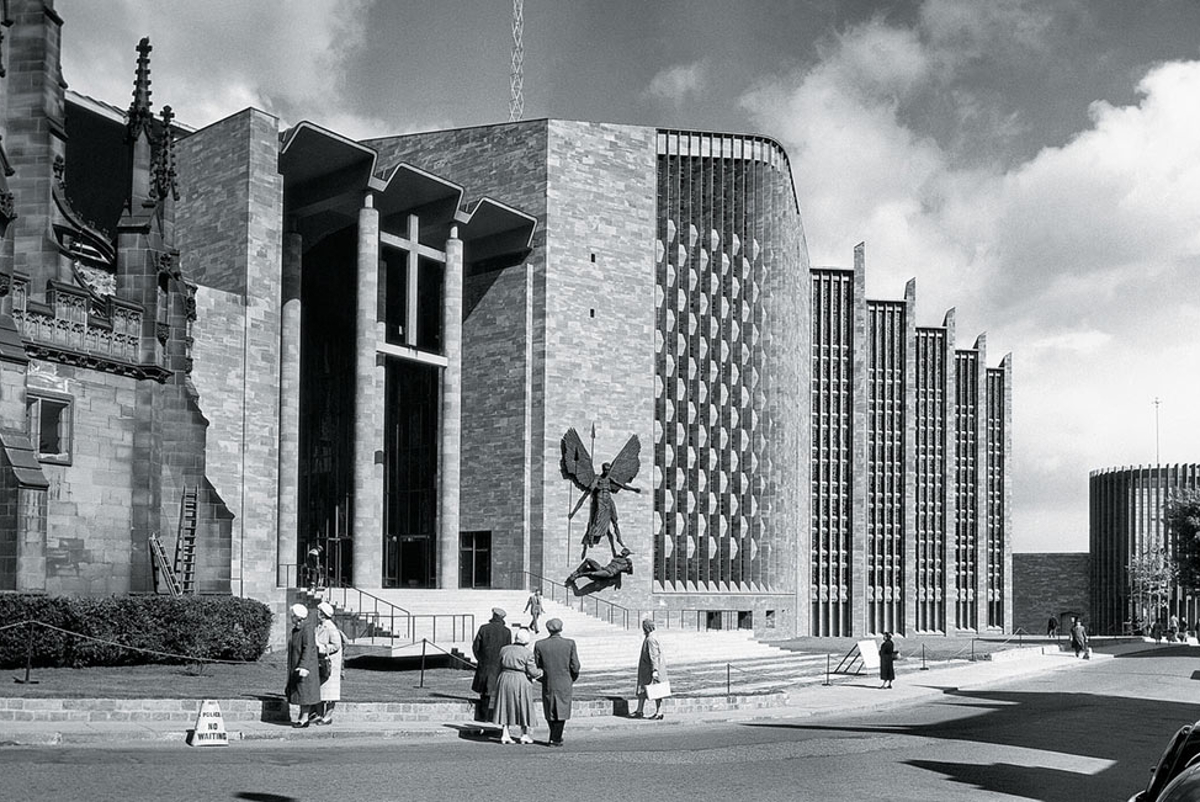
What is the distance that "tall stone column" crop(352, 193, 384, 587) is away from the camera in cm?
4156

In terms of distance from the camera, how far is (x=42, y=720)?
16703 mm

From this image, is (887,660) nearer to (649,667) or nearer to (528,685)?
(649,667)

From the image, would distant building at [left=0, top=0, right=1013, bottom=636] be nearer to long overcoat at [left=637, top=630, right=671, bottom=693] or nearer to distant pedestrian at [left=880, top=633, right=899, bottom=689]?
long overcoat at [left=637, top=630, right=671, bottom=693]

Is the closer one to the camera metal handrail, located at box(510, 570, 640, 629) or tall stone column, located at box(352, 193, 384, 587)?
tall stone column, located at box(352, 193, 384, 587)

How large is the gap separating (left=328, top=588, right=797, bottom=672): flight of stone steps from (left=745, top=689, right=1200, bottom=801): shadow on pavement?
32.7 feet

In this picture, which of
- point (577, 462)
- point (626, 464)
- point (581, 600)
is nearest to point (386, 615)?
point (581, 600)

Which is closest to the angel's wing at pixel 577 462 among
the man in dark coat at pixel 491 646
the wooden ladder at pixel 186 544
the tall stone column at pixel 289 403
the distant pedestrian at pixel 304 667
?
the tall stone column at pixel 289 403

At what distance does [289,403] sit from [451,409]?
6908mm

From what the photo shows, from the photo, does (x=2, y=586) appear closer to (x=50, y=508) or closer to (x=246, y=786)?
(x=50, y=508)

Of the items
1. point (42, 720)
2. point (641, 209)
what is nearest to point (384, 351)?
point (641, 209)

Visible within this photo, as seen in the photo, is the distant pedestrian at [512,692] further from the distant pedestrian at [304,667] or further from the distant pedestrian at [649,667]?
the distant pedestrian at [649,667]

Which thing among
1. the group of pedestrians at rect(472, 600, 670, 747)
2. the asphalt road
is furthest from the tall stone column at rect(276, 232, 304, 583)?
A: the group of pedestrians at rect(472, 600, 670, 747)

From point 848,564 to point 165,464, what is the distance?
169 feet

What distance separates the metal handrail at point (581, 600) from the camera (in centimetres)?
4612
